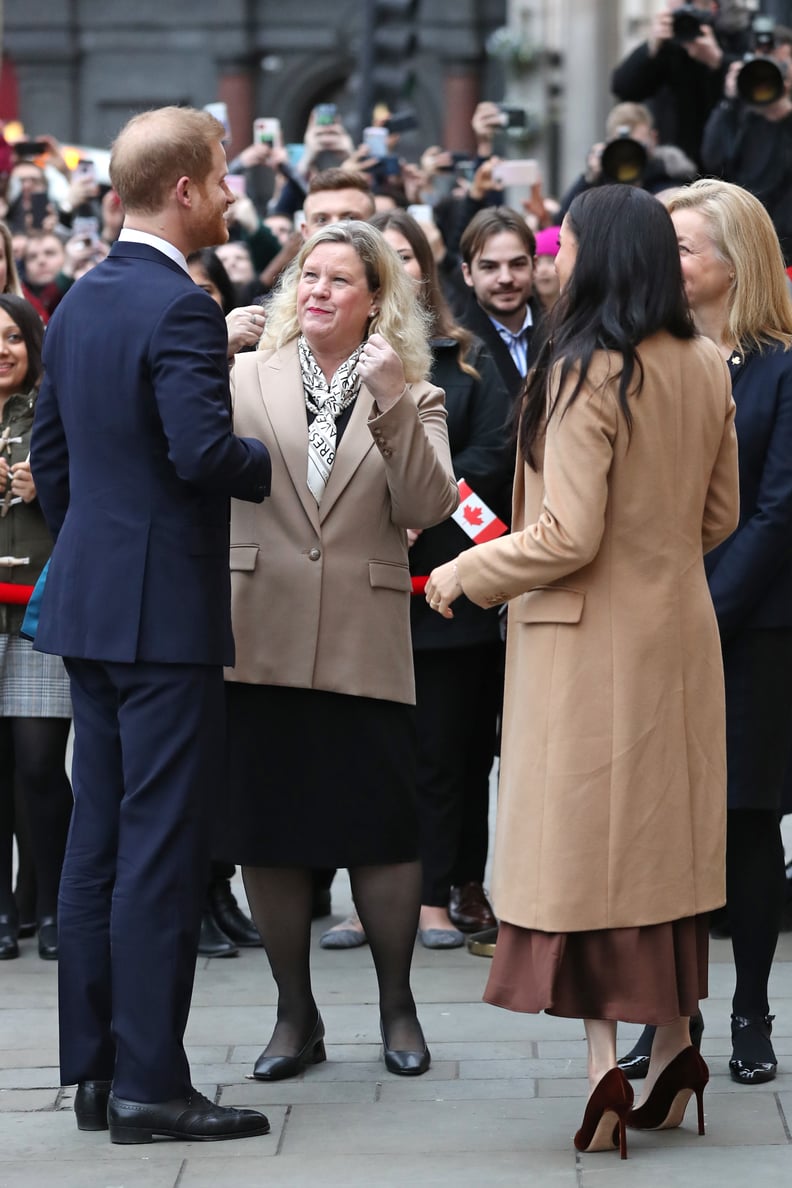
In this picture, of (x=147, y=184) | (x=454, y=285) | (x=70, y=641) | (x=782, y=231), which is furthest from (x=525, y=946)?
(x=782, y=231)

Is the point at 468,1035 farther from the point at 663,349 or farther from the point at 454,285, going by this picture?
the point at 454,285

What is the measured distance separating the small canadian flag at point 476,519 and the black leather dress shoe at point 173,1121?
188 cm

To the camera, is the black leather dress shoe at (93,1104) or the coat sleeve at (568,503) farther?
the black leather dress shoe at (93,1104)

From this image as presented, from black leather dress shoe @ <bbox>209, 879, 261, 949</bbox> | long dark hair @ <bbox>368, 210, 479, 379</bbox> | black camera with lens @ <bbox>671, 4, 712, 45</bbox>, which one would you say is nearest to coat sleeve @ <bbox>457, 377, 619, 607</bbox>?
long dark hair @ <bbox>368, 210, 479, 379</bbox>

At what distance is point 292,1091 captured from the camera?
4.47 m

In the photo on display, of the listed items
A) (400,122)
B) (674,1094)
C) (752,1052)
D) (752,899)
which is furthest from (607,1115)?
(400,122)

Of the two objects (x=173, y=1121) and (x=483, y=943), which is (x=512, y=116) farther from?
(x=173, y=1121)

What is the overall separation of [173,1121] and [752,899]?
1404 mm

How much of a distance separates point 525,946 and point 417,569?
197 centimetres

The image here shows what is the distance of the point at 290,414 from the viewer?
4.62m

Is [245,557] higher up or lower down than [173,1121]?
higher up

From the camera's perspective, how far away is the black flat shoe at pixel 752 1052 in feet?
14.5

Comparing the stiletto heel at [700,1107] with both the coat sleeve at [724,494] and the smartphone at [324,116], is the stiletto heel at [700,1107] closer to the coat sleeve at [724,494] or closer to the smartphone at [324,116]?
the coat sleeve at [724,494]

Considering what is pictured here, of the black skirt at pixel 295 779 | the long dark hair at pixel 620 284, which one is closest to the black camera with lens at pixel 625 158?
the black skirt at pixel 295 779
